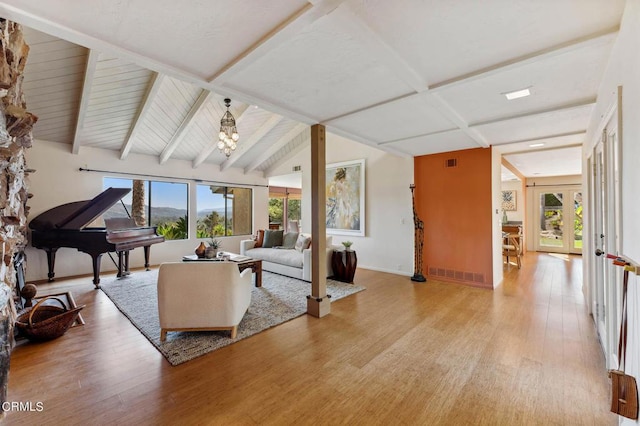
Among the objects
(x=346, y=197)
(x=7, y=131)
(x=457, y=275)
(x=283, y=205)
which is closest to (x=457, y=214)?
(x=457, y=275)

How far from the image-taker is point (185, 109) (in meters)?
5.19

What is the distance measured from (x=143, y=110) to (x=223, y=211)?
12.4 ft

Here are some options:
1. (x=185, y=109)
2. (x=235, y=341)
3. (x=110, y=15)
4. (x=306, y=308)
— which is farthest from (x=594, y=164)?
(x=185, y=109)

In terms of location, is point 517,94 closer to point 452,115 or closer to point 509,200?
point 452,115

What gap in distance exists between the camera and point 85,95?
3934 millimetres

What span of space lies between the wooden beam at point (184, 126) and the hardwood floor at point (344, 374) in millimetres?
3551

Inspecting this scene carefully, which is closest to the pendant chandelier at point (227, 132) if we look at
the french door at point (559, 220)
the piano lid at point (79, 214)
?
the piano lid at point (79, 214)

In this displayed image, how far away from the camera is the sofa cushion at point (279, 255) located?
5.11 m

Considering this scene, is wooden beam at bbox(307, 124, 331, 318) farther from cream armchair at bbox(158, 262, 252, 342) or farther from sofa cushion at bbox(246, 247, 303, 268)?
sofa cushion at bbox(246, 247, 303, 268)

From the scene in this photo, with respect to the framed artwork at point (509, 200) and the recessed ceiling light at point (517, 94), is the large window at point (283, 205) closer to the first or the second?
the framed artwork at point (509, 200)

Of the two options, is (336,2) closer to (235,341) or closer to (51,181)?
(235,341)

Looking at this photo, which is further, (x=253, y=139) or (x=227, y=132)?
(x=253, y=139)

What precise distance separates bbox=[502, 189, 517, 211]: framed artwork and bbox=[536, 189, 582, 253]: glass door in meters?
0.77

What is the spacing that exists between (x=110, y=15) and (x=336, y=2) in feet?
4.29
